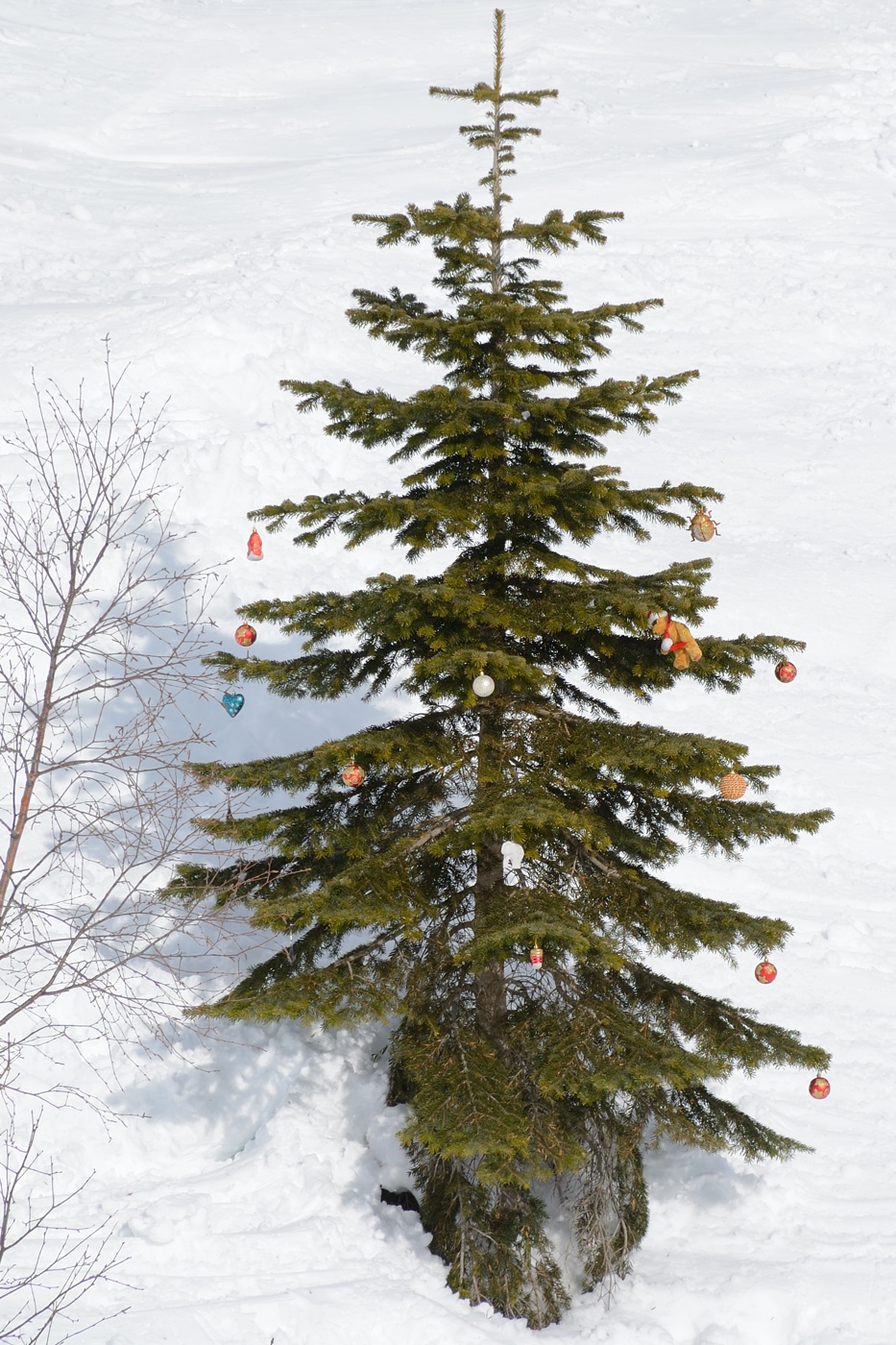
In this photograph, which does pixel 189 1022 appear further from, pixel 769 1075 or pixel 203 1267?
pixel 769 1075

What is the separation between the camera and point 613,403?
25.2 feet

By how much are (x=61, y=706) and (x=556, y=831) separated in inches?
281

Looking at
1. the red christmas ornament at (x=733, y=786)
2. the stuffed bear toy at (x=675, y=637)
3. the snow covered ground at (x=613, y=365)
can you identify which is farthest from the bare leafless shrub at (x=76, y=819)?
the red christmas ornament at (x=733, y=786)

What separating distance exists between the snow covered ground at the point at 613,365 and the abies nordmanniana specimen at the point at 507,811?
112 cm

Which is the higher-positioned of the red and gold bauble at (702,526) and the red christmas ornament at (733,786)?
the red and gold bauble at (702,526)

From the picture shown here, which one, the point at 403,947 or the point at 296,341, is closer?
the point at 403,947

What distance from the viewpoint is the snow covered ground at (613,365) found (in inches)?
340

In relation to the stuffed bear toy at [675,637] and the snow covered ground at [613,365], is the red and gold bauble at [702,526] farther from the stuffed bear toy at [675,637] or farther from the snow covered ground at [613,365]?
the snow covered ground at [613,365]

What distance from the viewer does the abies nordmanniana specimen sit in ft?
24.3

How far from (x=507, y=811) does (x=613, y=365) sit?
18.3 metres

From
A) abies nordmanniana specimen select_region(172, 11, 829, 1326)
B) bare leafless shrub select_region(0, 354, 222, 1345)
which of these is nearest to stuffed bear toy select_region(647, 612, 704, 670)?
abies nordmanniana specimen select_region(172, 11, 829, 1326)

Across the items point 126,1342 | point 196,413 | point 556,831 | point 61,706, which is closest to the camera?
point 126,1342

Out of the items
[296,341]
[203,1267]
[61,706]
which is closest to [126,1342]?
[203,1267]

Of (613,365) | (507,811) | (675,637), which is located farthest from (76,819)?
(613,365)
